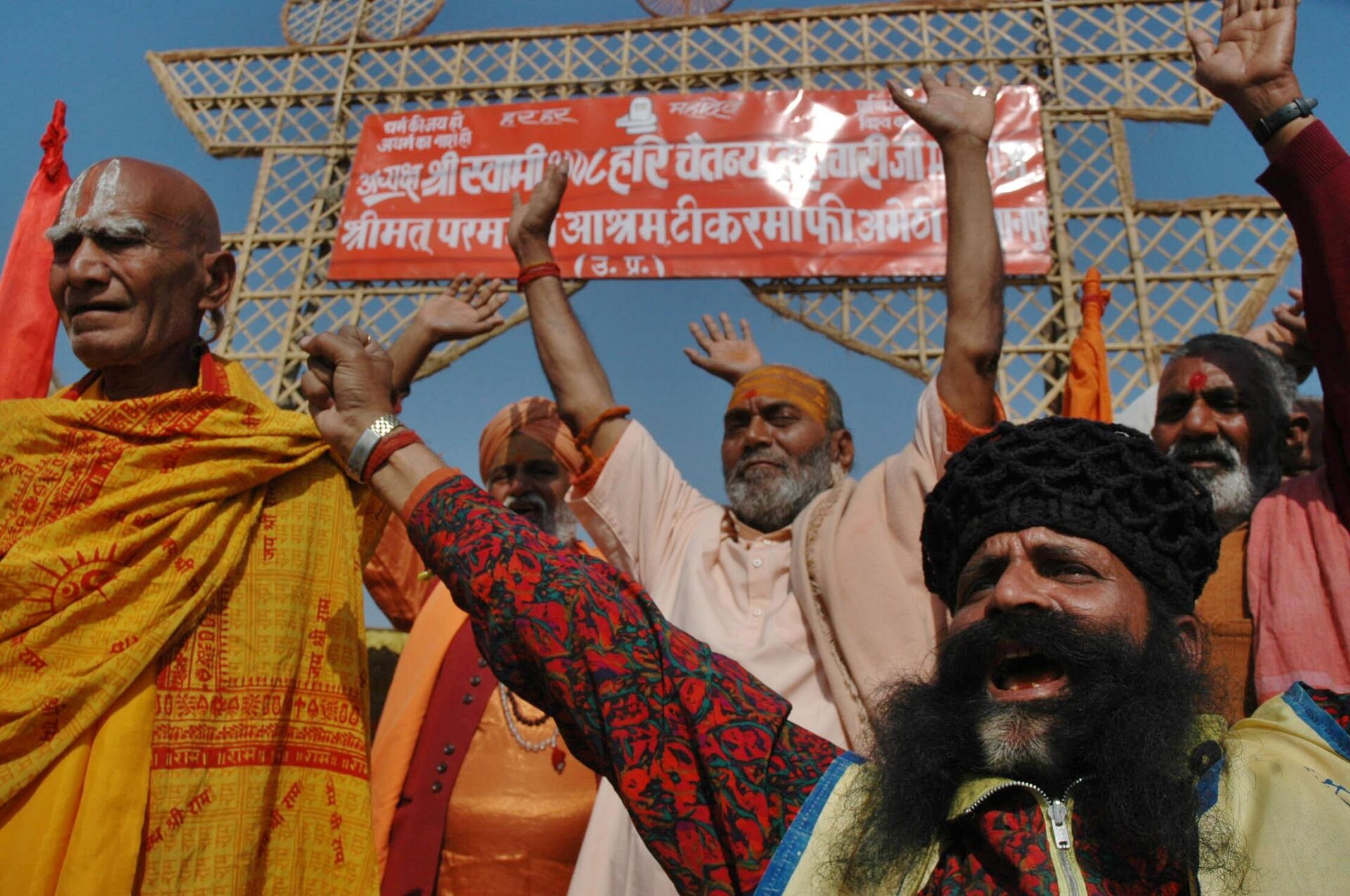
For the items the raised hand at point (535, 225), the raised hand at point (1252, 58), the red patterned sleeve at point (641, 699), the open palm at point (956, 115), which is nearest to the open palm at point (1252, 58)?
the raised hand at point (1252, 58)

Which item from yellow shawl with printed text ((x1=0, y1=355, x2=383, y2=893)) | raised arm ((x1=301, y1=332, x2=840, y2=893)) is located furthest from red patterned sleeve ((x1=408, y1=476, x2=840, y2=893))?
yellow shawl with printed text ((x1=0, y1=355, x2=383, y2=893))

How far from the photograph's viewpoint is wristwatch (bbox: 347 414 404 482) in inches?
56.7

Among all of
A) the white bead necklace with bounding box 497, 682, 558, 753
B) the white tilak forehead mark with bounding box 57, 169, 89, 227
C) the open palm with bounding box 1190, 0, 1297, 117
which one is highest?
the open palm with bounding box 1190, 0, 1297, 117

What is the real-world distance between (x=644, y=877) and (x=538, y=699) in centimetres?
81

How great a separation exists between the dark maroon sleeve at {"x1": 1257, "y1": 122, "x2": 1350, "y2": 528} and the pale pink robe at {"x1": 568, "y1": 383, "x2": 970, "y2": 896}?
0.64 meters

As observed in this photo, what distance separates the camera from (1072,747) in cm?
120

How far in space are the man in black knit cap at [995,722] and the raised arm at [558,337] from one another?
3.14ft

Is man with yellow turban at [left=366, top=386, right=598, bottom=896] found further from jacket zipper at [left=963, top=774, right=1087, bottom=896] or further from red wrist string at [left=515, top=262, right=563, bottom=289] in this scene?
jacket zipper at [left=963, top=774, right=1087, bottom=896]

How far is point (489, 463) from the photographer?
339 cm

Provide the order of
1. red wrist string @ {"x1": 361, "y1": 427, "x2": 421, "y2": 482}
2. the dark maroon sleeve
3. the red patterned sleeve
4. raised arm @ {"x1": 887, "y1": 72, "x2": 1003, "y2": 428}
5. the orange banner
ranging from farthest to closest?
the orange banner < raised arm @ {"x1": 887, "y1": 72, "x2": 1003, "y2": 428} < the dark maroon sleeve < red wrist string @ {"x1": 361, "y1": 427, "x2": 421, "y2": 482} < the red patterned sleeve

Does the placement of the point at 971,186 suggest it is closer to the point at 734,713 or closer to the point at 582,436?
the point at 582,436

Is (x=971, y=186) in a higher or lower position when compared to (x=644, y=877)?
higher

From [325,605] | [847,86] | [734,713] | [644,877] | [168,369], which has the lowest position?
[644,877]

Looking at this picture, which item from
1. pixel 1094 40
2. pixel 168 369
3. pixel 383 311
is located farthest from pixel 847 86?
pixel 168 369
